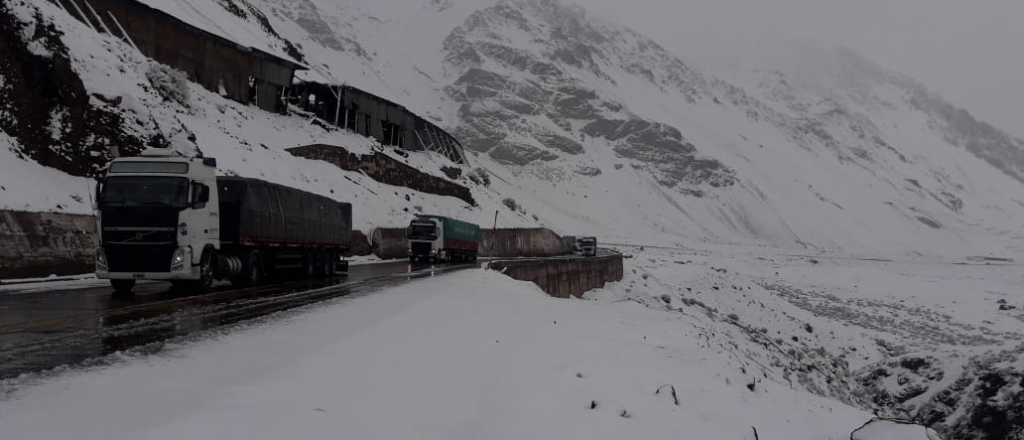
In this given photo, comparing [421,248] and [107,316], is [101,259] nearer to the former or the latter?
[107,316]

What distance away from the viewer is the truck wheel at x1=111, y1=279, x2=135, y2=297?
1491 centimetres

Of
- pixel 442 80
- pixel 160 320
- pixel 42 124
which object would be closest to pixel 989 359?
pixel 160 320

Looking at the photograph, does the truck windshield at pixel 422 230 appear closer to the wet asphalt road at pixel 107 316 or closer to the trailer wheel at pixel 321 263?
the trailer wheel at pixel 321 263

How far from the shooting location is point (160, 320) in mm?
10656

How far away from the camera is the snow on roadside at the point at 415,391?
16.9 ft

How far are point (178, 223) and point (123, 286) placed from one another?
7.85 feet

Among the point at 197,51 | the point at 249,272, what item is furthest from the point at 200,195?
the point at 197,51

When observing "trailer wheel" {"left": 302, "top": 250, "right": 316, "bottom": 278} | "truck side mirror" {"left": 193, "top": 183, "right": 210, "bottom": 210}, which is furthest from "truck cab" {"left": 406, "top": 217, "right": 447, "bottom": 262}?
"truck side mirror" {"left": 193, "top": 183, "right": 210, "bottom": 210}

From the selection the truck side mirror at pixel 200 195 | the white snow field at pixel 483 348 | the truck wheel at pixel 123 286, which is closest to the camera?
the white snow field at pixel 483 348

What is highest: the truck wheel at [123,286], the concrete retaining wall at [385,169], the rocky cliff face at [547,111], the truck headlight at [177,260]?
the rocky cliff face at [547,111]

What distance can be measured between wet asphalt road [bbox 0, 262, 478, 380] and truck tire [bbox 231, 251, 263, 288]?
0.71 meters

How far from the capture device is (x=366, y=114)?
62.0 m

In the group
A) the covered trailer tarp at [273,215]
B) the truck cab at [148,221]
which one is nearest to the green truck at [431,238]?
the covered trailer tarp at [273,215]

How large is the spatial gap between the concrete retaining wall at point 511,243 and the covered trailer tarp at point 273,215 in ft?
54.7
